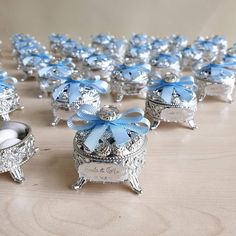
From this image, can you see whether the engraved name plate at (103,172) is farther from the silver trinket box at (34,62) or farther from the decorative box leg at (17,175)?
the silver trinket box at (34,62)

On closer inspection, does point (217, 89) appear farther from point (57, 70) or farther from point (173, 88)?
point (57, 70)

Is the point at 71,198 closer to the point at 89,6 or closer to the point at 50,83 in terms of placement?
the point at 50,83

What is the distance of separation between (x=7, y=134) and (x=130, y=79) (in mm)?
476

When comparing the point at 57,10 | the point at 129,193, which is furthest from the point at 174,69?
the point at 57,10

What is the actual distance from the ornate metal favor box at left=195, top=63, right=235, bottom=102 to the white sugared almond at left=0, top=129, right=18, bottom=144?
24.5 inches

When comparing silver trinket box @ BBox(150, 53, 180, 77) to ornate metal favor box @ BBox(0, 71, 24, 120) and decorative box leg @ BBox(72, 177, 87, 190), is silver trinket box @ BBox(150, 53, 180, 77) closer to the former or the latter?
ornate metal favor box @ BBox(0, 71, 24, 120)

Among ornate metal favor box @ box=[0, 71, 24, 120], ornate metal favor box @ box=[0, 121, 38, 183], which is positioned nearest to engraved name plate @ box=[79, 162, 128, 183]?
ornate metal favor box @ box=[0, 121, 38, 183]

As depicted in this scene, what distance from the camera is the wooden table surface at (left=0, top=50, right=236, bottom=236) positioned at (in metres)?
0.51

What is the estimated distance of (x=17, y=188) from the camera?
1.98 feet

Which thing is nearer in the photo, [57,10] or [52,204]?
[52,204]

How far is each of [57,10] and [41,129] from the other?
1.45 meters

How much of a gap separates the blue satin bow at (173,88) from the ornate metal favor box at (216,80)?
6.8 inches

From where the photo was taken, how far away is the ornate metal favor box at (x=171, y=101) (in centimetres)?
80

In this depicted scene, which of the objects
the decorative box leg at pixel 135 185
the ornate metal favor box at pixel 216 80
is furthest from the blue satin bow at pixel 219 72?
the decorative box leg at pixel 135 185
